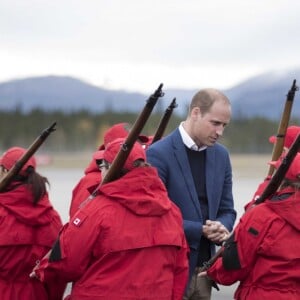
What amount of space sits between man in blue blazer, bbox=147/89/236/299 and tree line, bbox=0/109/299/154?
216 ft

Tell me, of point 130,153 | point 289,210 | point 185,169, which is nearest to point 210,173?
point 185,169

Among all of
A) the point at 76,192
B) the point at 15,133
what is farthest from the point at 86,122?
the point at 76,192

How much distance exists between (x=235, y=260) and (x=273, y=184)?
20.9 inches

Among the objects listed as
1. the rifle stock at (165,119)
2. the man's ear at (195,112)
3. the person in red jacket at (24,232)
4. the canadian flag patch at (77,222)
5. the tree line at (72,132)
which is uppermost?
the man's ear at (195,112)

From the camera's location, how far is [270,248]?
4.36 m

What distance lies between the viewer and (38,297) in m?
5.36

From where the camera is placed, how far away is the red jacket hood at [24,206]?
518 cm

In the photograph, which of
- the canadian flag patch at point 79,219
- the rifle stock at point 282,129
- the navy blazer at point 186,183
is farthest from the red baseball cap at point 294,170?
the canadian flag patch at point 79,219

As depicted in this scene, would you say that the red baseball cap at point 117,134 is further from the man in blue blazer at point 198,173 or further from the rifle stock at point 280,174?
the rifle stock at point 280,174

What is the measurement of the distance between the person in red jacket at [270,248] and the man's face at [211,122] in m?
0.65

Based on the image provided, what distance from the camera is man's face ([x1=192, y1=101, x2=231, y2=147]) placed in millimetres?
4957

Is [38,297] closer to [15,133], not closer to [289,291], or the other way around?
[289,291]

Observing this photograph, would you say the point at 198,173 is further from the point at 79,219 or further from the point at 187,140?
the point at 79,219

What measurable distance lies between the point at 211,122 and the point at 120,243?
4.26ft
